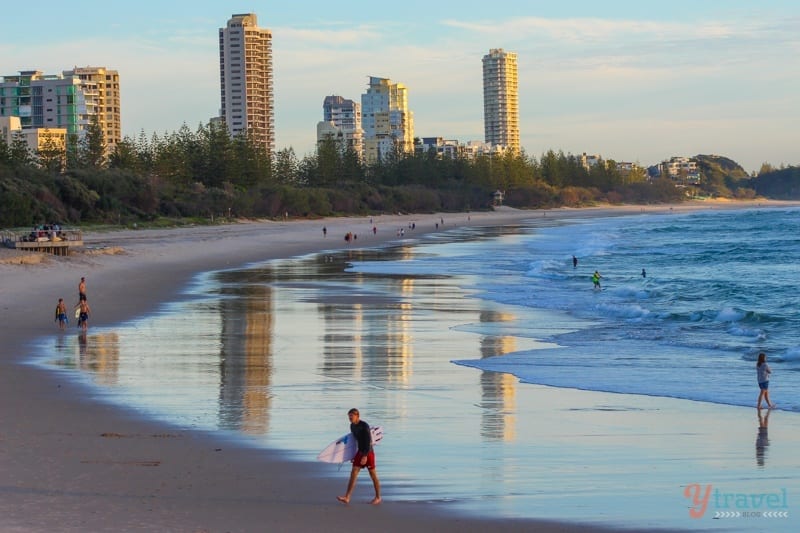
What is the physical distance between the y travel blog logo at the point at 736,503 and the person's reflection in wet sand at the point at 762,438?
128 cm

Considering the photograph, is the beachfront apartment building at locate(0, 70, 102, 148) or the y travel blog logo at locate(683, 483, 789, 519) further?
the beachfront apartment building at locate(0, 70, 102, 148)

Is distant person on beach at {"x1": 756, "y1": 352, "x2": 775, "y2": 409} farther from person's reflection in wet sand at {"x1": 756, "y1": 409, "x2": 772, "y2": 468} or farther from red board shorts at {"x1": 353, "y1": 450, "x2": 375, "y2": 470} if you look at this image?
red board shorts at {"x1": 353, "y1": 450, "x2": 375, "y2": 470}

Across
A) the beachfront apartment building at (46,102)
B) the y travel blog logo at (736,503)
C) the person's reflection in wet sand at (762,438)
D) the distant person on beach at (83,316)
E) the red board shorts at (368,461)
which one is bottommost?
the person's reflection in wet sand at (762,438)

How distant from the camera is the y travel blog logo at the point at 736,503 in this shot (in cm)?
905

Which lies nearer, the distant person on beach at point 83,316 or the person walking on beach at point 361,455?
the person walking on beach at point 361,455

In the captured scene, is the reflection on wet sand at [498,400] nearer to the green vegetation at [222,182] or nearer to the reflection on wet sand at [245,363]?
the reflection on wet sand at [245,363]

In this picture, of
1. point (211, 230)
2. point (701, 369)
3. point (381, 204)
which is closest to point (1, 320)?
point (701, 369)

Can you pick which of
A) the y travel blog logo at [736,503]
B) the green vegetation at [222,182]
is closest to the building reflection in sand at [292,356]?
the y travel blog logo at [736,503]

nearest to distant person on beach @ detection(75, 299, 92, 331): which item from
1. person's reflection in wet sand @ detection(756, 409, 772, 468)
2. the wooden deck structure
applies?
person's reflection in wet sand @ detection(756, 409, 772, 468)

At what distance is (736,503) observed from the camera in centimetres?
937

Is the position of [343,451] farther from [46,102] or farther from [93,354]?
[46,102]

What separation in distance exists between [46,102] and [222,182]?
7978cm

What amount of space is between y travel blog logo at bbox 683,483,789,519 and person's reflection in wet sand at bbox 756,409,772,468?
4.21 feet

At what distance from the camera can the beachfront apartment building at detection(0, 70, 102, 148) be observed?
17262cm
